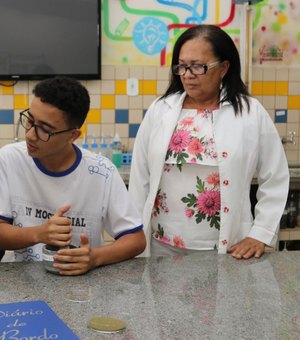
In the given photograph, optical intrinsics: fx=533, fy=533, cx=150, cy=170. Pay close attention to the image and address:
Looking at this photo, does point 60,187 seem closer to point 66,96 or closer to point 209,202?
point 66,96

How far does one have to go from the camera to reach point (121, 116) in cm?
372

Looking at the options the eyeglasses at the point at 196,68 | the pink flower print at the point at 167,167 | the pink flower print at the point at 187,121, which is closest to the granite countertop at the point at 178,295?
the pink flower print at the point at 167,167

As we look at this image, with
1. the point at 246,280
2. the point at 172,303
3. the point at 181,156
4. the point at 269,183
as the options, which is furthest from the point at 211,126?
the point at 172,303

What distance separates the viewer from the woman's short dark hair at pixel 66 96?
1.55 meters

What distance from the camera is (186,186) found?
1.92 meters

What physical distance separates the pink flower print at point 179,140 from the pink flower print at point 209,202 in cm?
18

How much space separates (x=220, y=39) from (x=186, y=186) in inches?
21.5

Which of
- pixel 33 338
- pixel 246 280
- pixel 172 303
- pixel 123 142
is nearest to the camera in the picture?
pixel 33 338

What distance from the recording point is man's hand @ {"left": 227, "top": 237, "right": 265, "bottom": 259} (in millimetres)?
1677

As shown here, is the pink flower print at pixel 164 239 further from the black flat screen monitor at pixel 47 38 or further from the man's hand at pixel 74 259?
the black flat screen monitor at pixel 47 38

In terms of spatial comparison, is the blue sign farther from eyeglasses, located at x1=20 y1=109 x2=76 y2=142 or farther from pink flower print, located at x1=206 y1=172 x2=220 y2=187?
pink flower print, located at x1=206 y1=172 x2=220 y2=187

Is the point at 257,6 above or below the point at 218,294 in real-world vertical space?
above

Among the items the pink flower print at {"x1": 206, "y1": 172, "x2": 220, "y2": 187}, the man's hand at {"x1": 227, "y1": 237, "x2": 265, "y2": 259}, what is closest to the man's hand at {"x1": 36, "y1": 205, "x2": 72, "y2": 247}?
the man's hand at {"x1": 227, "y1": 237, "x2": 265, "y2": 259}

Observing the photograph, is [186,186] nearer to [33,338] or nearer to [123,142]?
[33,338]
